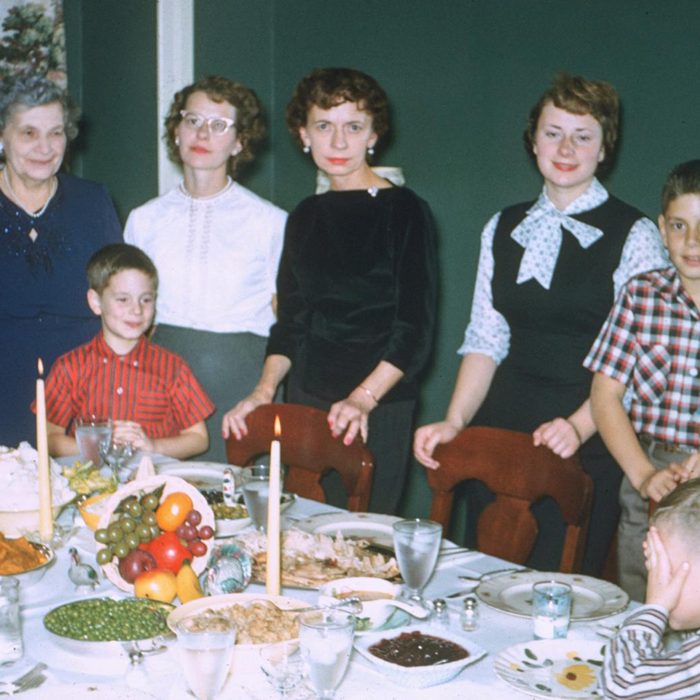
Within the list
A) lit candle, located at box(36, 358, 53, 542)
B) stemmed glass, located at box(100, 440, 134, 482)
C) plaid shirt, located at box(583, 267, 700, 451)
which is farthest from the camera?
plaid shirt, located at box(583, 267, 700, 451)

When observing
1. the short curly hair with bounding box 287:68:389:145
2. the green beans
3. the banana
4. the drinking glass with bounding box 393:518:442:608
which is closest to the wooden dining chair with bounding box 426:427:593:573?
the drinking glass with bounding box 393:518:442:608

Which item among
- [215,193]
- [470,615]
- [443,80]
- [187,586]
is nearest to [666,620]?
[470,615]

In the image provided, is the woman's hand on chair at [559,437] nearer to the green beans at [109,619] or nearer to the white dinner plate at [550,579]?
the white dinner plate at [550,579]

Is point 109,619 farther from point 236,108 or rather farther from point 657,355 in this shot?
point 236,108

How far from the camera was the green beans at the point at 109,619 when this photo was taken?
4.56 feet

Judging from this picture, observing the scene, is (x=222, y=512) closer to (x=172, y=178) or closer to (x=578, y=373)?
(x=578, y=373)

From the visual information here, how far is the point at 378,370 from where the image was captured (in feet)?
9.07

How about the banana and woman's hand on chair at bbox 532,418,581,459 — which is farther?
woman's hand on chair at bbox 532,418,581,459

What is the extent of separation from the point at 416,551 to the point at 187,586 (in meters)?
0.35

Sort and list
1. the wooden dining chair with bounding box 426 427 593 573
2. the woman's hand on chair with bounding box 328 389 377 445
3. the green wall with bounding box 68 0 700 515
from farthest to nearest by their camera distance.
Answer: the green wall with bounding box 68 0 700 515 < the woman's hand on chair with bounding box 328 389 377 445 < the wooden dining chair with bounding box 426 427 593 573

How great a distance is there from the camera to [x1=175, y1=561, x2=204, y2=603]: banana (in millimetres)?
1543

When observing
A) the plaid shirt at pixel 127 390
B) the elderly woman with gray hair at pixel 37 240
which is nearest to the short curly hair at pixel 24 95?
the elderly woman with gray hair at pixel 37 240

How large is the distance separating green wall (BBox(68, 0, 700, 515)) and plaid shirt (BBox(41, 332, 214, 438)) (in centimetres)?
139

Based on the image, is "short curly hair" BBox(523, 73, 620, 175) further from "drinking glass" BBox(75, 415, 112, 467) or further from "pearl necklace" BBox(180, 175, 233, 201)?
"drinking glass" BBox(75, 415, 112, 467)
